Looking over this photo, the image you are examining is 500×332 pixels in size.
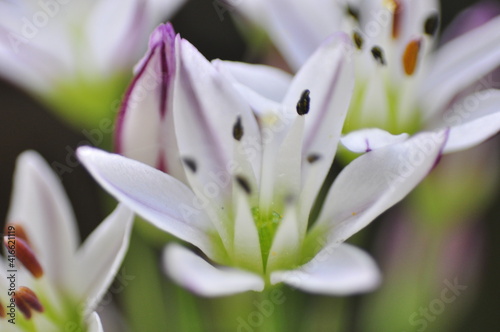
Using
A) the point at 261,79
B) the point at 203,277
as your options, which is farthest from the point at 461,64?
the point at 203,277

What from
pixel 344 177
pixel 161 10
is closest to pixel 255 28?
pixel 161 10

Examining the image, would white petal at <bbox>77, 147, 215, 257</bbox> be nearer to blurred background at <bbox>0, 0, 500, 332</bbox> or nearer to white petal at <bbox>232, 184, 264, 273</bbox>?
white petal at <bbox>232, 184, 264, 273</bbox>

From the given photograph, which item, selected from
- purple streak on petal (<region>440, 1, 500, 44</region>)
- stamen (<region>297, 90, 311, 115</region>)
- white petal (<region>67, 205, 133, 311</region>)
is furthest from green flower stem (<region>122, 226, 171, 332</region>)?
purple streak on petal (<region>440, 1, 500, 44</region>)

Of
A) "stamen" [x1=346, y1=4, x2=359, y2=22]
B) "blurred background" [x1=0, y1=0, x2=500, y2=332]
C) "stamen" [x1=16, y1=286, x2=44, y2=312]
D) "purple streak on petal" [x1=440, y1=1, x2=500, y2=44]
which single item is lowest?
"blurred background" [x1=0, y1=0, x2=500, y2=332]

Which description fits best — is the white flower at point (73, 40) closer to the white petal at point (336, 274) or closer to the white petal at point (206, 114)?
the white petal at point (206, 114)

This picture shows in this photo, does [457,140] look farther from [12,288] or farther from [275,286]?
[12,288]
